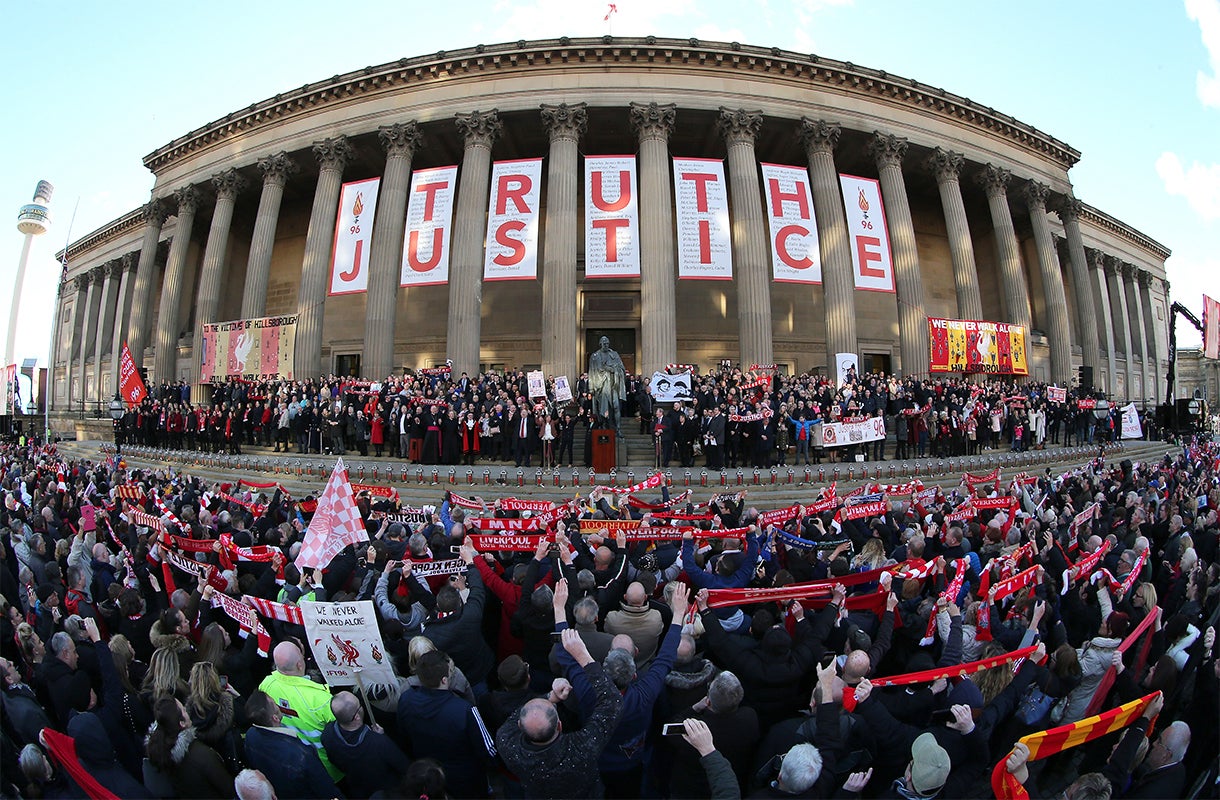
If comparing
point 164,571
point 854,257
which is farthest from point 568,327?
point 164,571

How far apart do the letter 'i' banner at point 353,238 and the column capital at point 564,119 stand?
8277mm

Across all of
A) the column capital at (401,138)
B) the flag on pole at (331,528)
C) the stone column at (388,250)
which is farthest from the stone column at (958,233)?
the flag on pole at (331,528)

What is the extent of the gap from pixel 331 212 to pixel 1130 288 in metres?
62.5

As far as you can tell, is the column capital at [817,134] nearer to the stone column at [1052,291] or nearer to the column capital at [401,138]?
the stone column at [1052,291]

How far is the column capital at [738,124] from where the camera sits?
91.6 ft

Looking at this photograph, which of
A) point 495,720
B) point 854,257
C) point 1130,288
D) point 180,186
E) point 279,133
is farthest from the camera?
point 1130,288

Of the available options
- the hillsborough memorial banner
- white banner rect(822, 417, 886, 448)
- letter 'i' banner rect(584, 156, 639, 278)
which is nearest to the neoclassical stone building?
the hillsborough memorial banner

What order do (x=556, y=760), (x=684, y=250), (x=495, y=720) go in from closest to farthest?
(x=556, y=760) → (x=495, y=720) → (x=684, y=250)

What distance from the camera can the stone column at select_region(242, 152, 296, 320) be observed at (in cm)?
3088

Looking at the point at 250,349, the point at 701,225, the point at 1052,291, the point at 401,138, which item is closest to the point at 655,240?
the point at 701,225

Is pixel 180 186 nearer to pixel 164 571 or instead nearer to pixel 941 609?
pixel 164 571

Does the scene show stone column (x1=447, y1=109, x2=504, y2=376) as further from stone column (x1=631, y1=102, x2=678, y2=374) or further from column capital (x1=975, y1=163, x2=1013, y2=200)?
column capital (x1=975, y1=163, x2=1013, y2=200)

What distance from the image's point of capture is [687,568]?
6.01m

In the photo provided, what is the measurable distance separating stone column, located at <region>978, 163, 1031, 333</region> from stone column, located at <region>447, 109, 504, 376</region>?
Answer: 27373 millimetres
